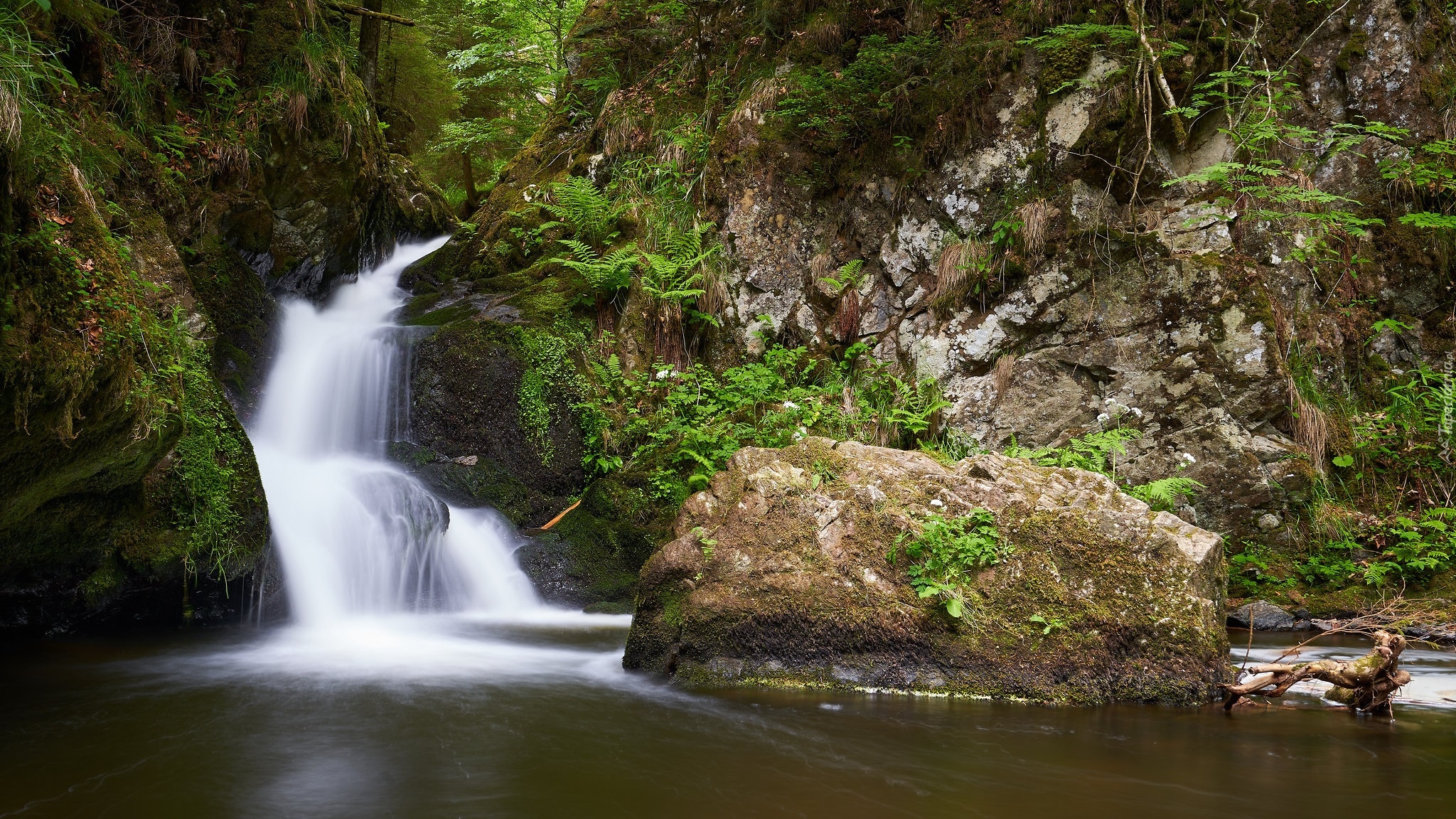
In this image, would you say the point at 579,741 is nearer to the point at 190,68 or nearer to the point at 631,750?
the point at 631,750

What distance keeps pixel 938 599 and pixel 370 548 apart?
512 cm

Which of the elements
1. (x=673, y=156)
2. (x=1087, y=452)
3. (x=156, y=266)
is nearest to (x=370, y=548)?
(x=156, y=266)

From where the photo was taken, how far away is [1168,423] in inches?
295

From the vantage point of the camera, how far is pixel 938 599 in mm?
4770

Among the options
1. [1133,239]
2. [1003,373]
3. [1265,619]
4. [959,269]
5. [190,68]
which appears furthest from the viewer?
[190,68]

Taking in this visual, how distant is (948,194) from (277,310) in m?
7.91

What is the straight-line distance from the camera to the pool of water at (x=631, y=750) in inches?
126

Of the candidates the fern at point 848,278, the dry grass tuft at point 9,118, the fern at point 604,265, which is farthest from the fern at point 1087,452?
the dry grass tuft at point 9,118

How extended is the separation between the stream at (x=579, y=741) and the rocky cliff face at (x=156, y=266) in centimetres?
65

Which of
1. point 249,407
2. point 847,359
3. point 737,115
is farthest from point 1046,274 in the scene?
point 249,407

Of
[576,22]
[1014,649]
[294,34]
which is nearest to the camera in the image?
[1014,649]

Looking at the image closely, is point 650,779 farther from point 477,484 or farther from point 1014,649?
point 477,484

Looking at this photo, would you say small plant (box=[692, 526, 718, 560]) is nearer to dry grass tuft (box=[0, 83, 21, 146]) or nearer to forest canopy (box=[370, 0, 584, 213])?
dry grass tuft (box=[0, 83, 21, 146])

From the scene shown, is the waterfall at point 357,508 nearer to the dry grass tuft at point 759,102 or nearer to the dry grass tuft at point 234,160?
the dry grass tuft at point 234,160
